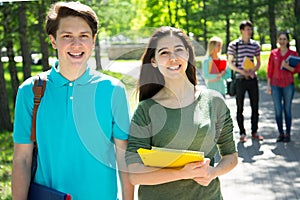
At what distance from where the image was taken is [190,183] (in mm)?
3201

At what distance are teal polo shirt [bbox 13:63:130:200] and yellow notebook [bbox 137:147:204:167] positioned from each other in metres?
0.20

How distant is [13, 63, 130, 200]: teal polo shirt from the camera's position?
3.01 m

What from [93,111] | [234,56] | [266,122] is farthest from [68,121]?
[266,122]

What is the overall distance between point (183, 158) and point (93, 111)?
500 millimetres

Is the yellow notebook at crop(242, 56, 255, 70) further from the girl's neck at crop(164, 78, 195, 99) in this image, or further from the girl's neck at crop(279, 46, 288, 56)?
the girl's neck at crop(164, 78, 195, 99)

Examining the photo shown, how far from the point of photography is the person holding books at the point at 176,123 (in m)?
3.06

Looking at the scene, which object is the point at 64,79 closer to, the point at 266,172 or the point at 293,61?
the point at 266,172

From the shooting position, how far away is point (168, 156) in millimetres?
2945

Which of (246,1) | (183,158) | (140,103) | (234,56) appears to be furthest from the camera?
(246,1)

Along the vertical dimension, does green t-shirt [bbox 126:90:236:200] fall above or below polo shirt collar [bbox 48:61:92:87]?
below

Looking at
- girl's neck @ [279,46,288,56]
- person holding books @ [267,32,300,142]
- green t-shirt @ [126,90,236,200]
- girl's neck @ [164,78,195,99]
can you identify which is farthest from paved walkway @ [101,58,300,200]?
girl's neck @ [164,78,195,99]

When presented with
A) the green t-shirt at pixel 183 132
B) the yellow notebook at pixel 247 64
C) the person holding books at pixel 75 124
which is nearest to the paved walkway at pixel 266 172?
the yellow notebook at pixel 247 64

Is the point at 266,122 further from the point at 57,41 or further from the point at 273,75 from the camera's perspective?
the point at 57,41

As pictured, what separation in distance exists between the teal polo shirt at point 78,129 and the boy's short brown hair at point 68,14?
0.86ft
